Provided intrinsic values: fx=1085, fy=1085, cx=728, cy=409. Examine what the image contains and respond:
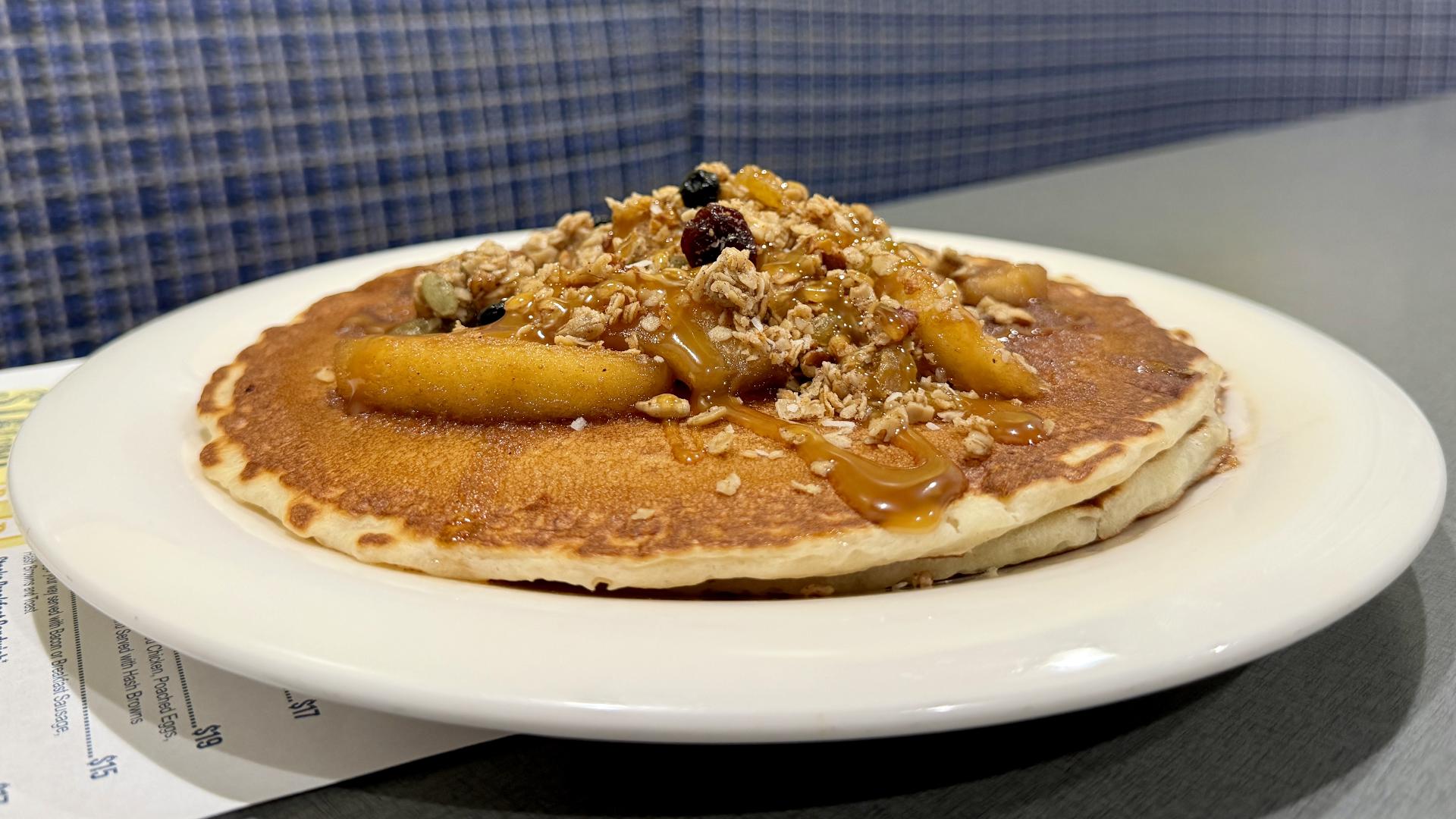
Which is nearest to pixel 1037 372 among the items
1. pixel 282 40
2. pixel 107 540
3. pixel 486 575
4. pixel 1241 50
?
pixel 486 575

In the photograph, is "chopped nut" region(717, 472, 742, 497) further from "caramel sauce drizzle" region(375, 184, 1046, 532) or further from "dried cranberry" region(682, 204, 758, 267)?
"dried cranberry" region(682, 204, 758, 267)

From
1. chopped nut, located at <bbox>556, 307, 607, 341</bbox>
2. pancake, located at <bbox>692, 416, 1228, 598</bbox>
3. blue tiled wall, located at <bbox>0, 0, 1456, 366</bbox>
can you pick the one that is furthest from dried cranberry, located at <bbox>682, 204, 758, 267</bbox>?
blue tiled wall, located at <bbox>0, 0, 1456, 366</bbox>

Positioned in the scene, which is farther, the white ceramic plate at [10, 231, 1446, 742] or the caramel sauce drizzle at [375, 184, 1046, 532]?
the caramel sauce drizzle at [375, 184, 1046, 532]

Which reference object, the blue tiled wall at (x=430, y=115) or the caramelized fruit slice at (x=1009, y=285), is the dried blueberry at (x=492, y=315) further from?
the blue tiled wall at (x=430, y=115)

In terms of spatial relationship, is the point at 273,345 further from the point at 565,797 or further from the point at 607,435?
the point at 565,797

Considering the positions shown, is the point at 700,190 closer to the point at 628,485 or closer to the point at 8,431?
the point at 628,485

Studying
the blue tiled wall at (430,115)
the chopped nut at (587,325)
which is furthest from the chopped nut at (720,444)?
the blue tiled wall at (430,115)
